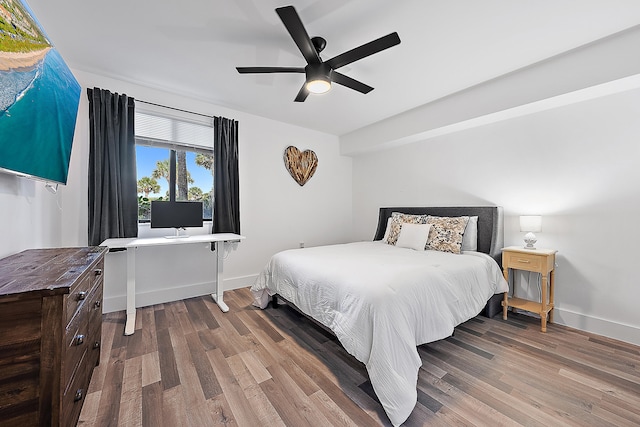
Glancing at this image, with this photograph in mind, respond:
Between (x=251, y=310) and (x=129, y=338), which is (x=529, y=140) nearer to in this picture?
(x=251, y=310)

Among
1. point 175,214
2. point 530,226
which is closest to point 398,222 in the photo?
point 530,226

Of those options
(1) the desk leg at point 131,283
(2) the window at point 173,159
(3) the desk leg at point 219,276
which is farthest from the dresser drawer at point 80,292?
(2) the window at point 173,159

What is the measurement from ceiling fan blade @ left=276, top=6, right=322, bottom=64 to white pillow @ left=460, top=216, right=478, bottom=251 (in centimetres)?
254

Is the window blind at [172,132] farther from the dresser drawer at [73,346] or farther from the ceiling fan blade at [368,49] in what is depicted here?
the dresser drawer at [73,346]

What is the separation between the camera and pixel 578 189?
2.54 metres

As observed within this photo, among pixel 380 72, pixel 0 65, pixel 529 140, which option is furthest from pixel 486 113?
pixel 0 65

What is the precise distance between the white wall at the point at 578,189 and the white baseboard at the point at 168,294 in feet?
11.2

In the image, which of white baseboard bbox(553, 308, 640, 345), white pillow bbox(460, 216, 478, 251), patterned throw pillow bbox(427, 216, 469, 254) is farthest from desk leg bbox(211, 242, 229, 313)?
white baseboard bbox(553, 308, 640, 345)

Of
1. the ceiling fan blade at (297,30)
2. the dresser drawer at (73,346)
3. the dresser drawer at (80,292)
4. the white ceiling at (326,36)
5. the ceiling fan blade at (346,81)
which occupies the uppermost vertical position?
the white ceiling at (326,36)

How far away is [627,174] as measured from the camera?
229 cm

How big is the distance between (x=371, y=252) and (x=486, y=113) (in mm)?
2011

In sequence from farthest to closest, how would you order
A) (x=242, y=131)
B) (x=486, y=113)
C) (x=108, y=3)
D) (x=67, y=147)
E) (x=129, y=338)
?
(x=242, y=131)
(x=486, y=113)
(x=129, y=338)
(x=67, y=147)
(x=108, y=3)

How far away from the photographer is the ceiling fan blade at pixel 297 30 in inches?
60.0

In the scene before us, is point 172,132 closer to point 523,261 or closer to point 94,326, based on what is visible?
point 94,326
